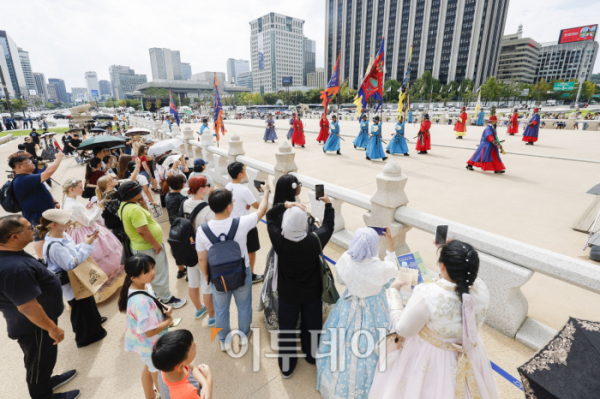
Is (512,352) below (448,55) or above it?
below

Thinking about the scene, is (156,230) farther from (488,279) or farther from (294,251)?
(488,279)

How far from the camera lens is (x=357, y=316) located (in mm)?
2207

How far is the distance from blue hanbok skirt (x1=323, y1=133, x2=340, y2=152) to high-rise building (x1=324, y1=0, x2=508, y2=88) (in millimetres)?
63873

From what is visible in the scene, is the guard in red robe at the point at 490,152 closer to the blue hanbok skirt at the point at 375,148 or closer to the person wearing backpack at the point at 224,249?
the blue hanbok skirt at the point at 375,148

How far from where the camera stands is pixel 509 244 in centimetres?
276

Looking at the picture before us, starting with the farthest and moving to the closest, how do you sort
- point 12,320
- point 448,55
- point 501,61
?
point 501,61 → point 448,55 → point 12,320

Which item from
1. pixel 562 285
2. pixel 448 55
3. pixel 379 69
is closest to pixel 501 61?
pixel 448 55

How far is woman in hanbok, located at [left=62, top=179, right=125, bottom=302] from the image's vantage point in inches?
140

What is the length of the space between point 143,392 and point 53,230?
178 centimetres

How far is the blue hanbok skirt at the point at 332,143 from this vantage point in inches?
494

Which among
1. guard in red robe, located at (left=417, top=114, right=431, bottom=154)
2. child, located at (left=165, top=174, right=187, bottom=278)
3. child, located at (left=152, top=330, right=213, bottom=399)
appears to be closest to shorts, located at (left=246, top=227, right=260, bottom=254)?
child, located at (left=165, top=174, right=187, bottom=278)

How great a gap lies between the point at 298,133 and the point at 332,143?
2.68m

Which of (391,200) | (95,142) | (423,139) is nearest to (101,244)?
(391,200)

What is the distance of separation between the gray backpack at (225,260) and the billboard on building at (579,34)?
387 feet
